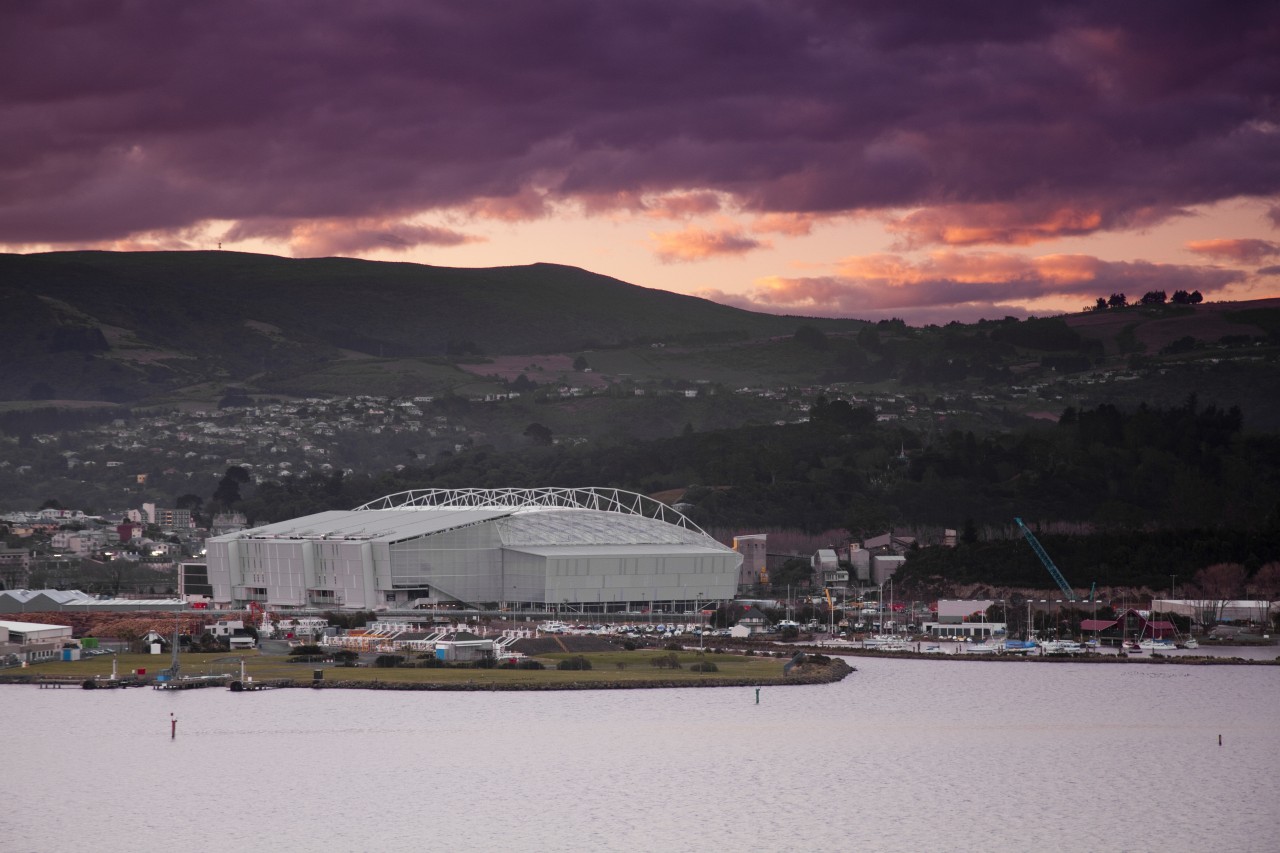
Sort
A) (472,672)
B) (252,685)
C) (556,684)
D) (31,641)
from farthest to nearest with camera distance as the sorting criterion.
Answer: (31,641) < (472,672) < (556,684) < (252,685)

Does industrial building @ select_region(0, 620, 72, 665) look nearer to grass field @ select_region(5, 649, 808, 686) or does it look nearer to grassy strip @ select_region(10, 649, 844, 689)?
grass field @ select_region(5, 649, 808, 686)

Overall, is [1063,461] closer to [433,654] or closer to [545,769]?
[433,654]

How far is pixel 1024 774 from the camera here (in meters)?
59.3

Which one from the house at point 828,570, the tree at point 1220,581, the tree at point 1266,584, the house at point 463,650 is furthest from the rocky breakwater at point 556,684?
the house at point 828,570

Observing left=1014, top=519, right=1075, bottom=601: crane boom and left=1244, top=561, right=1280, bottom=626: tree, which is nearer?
left=1244, top=561, right=1280, bottom=626: tree

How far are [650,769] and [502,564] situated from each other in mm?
66804

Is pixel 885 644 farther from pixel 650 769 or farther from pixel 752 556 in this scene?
pixel 752 556

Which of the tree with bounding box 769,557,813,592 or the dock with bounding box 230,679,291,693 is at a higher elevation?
the tree with bounding box 769,557,813,592

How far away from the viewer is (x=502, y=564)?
412ft

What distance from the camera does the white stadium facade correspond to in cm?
12444

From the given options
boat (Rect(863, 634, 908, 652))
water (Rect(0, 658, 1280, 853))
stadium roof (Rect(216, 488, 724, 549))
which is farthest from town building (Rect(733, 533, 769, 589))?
water (Rect(0, 658, 1280, 853))

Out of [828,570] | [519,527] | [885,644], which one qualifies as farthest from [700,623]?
[828,570]

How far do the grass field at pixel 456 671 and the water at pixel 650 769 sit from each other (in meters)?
2.07

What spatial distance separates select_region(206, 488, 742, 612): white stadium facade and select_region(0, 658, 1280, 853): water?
43.8 meters
